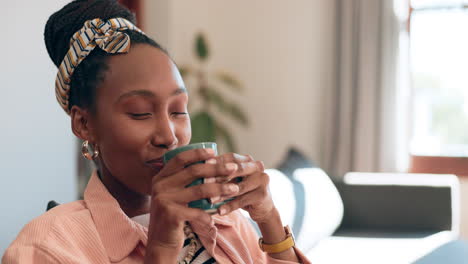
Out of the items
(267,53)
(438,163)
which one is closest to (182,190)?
(438,163)

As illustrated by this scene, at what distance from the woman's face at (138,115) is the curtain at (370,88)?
139 inches

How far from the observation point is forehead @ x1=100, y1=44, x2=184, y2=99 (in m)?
0.87

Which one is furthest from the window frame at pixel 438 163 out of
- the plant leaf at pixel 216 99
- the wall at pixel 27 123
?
the wall at pixel 27 123

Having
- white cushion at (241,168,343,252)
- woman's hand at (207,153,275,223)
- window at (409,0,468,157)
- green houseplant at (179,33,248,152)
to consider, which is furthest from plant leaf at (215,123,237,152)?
woman's hand at (207,153,275,223)

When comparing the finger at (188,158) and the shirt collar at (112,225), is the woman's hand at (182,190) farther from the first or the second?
the shirt collar at (112,225)

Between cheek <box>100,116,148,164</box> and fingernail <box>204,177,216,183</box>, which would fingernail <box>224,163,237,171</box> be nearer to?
fingernail <box>204,177,216,183</box>

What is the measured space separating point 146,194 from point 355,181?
6.80 feet

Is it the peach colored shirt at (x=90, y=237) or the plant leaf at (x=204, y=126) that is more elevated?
the peach colored shirt at (x=90, y=237)

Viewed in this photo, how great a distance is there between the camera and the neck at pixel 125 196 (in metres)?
0.94

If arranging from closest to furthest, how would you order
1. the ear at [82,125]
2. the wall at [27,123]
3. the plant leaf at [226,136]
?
the ear at [82,125] < the wall at [27,123] < the plant leaf at [226,136]

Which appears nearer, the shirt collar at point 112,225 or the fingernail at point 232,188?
the fingernail at point 232,188

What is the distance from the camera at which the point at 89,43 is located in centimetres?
92

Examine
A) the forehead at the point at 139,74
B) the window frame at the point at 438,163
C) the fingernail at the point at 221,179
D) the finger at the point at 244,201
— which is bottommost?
the window frame at the point at 438,163

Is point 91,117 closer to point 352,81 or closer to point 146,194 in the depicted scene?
point 146,194
